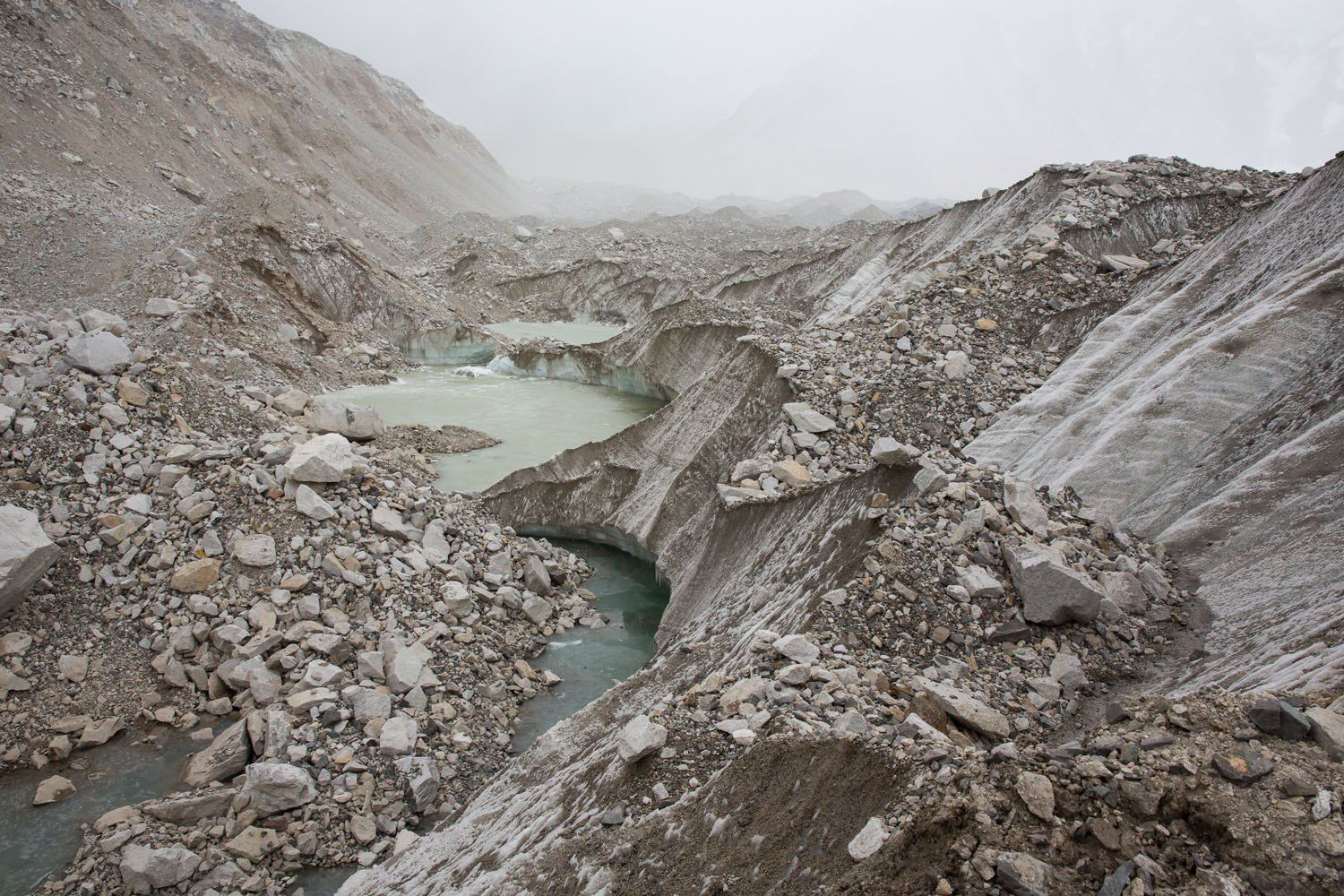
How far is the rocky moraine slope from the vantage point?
2.99 metres

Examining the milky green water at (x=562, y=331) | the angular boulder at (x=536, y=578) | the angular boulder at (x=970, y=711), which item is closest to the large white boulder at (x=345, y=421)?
the angular boulder at (x=536, y=578)

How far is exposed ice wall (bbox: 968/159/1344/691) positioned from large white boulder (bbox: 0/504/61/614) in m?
9.87

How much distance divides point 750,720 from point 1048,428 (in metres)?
5.45

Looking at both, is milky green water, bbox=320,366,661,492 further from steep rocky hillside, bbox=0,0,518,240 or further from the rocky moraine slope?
steep rocky hillside, bbox=0,0,518,240

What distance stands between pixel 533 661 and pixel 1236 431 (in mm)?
7141

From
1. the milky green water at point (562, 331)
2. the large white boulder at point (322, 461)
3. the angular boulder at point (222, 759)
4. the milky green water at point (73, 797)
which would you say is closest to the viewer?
the milky green water at point (73, 797)

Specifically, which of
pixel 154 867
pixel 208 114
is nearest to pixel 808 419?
pixel 154 867

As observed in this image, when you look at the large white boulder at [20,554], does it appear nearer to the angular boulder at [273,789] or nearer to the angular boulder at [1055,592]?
the angular boulder at [273,789]

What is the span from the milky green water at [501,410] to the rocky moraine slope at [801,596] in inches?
48.7

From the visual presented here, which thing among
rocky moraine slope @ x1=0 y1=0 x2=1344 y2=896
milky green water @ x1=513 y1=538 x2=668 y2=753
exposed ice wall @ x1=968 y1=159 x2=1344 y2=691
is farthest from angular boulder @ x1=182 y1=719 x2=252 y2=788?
exposed ice wall @ x1=968 y1=159 x2=1344 y2=691

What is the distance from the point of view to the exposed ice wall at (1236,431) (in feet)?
13.7

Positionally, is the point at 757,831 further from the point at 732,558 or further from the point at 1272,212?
the point at 1272,212

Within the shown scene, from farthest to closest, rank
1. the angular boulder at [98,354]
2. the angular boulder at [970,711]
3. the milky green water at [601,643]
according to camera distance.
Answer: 1. the angular boulder at [98,354]
2. the milky green water at [601,643]
3. the angular boulder at [970,711]

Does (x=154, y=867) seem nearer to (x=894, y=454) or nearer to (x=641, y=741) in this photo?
(x=641, y=741)
